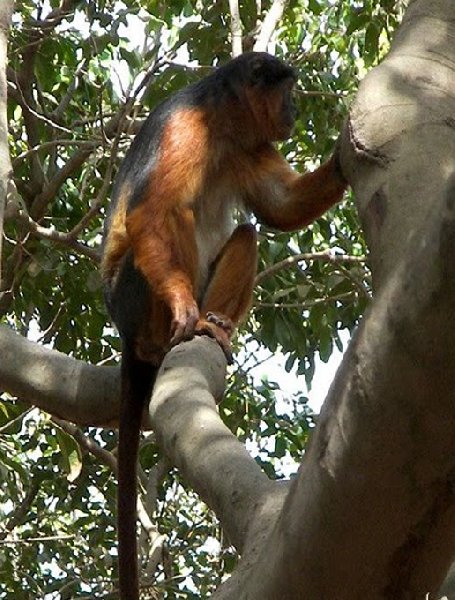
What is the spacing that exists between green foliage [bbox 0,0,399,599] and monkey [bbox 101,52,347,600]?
40cm

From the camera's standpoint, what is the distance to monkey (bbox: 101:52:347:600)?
197 inches

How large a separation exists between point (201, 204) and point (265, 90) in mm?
681

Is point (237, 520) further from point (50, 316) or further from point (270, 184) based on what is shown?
point (50, 316)

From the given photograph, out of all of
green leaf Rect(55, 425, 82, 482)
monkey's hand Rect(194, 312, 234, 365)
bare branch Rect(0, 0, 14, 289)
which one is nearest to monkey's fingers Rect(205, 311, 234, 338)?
monkey's hand Rect(194, 312, 234, 365)

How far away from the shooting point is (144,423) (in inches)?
183

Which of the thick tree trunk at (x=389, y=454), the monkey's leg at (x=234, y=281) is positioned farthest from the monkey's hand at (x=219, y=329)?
the thick tree trunk at (x=389, y=454)

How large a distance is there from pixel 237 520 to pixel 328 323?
14.0 feet

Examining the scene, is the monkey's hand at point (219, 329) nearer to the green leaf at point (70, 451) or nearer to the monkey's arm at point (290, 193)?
the monkey's arm at point (290, 193)

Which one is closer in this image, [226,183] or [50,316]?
[226,183]

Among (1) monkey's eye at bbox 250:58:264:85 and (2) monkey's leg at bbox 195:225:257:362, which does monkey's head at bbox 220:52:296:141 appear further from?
(2) monkey's leg at bbox 195:225:257:362

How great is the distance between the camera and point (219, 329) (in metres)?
4.86

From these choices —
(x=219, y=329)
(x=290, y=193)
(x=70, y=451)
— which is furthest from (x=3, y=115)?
(x=70, y=451)

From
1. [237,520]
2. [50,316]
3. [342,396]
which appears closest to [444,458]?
[342,396]

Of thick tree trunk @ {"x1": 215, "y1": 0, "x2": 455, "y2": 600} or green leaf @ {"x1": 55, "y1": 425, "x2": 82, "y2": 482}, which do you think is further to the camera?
green leaf @ {"x1": 55, "y1": 425, "x2": 82, "y2": 482}
